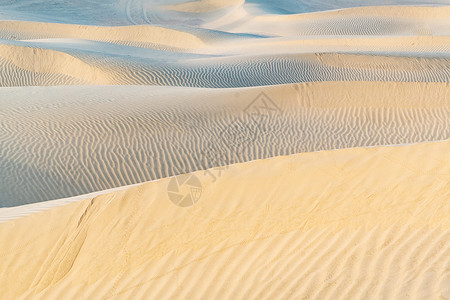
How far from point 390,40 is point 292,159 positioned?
16806 mm

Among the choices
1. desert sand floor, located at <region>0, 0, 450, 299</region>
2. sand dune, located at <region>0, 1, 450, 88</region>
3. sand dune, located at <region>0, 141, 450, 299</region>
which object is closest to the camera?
sand dune, located at <region>0, 141, 450, 299</region>

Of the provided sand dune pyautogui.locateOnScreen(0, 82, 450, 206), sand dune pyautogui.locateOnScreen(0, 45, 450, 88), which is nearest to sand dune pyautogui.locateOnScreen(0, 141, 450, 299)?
sand dune pyautogui.locateOnScreen(0, 82, 450, 206)

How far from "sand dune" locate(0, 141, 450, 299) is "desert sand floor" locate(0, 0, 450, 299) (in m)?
0.01

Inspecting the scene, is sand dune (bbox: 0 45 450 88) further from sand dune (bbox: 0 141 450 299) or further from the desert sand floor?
sand dune (bbox: 0 141 450 299)

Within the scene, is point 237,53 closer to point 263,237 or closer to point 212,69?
point 212,69

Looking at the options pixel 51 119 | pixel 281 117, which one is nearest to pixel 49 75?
pixel 51 119

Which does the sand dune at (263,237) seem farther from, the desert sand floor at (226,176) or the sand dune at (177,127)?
the sand dune at (177,127)

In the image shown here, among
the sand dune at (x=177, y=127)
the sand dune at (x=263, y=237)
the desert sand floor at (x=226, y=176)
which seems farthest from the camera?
the sand dune at (x=177, y=127)

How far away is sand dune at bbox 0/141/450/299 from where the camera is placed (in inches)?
149

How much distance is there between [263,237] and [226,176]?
932 mm

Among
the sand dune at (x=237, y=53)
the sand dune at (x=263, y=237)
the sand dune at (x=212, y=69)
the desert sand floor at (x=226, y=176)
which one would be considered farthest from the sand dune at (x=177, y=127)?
the sand dune at (x=263, y=237)

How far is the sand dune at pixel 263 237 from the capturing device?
3.79 m

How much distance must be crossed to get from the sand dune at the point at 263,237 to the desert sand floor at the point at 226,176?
1 cm

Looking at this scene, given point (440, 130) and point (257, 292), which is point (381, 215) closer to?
point (257, 292)
